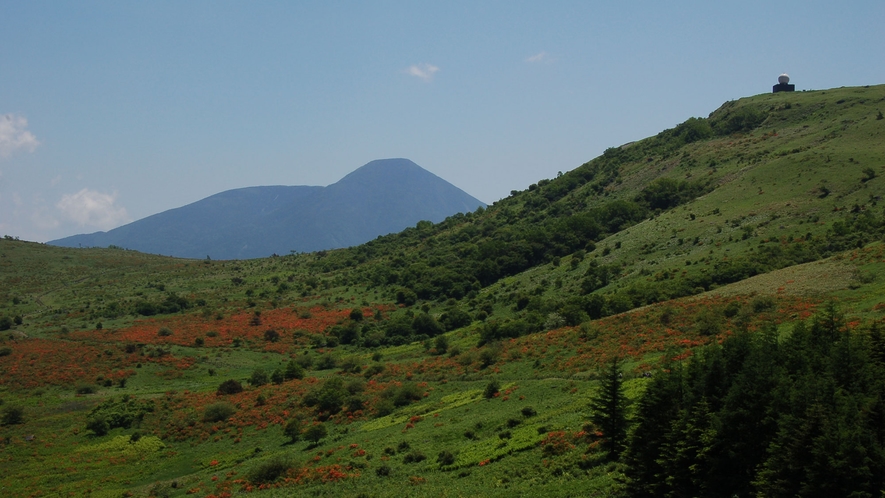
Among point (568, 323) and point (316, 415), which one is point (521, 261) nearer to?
point (568, 323)

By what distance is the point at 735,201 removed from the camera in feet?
349

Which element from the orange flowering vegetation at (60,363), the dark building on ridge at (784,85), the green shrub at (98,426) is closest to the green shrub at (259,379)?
the orange flowering vegetation at (60,363)

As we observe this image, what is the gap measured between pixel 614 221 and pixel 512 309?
4166cm

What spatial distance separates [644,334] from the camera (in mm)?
56750

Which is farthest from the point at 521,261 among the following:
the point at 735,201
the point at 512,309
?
the point at 735,201

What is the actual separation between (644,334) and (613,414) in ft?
89.5

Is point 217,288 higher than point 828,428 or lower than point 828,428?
higher

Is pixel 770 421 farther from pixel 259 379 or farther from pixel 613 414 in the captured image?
pixel 259 379

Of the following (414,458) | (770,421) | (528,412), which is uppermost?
(770,421)

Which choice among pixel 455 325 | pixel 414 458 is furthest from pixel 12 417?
pixel 455 325

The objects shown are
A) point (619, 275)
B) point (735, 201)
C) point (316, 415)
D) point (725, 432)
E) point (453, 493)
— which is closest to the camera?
point (725, 432)

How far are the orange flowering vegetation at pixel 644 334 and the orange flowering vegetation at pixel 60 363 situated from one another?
52.3 meters

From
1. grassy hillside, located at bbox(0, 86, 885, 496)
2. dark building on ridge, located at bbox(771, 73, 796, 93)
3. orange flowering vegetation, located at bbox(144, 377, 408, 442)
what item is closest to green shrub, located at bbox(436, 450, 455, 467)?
grassy hillside, located at bbox(0, 86, 885, 496)

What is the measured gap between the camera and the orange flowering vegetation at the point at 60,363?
255ft
